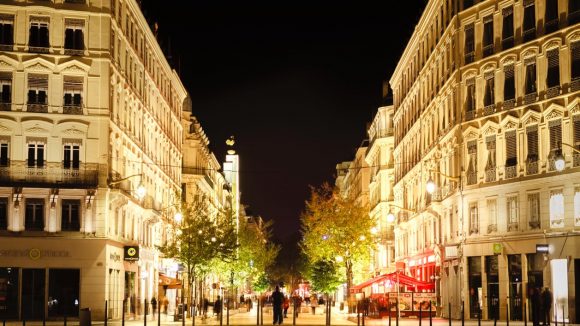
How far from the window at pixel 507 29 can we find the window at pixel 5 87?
3080 cm

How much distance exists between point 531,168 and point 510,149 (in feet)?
9.85

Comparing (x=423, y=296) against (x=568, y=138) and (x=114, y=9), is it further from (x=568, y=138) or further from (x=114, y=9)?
(x=114, y=9)

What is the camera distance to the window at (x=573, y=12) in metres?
50.0

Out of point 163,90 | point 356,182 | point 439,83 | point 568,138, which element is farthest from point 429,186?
point 356,182

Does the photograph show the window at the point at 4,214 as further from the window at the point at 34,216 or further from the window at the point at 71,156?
the window at the point at 71,156

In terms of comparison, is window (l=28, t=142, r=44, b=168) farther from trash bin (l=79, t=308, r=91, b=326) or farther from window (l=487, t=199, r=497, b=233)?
window (l=487, t=199, r=497, b=233)

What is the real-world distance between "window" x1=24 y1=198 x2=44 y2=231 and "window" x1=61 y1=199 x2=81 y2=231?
1.34 m

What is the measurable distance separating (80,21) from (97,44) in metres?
1.79

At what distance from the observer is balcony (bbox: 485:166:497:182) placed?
57344mm

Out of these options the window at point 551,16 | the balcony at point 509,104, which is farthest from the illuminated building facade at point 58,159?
the window at point 551,16

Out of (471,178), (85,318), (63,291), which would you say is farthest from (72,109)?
(471,178)

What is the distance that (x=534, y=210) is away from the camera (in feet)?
176

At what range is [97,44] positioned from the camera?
59000mm

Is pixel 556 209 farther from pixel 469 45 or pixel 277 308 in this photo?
pixel 277 308
